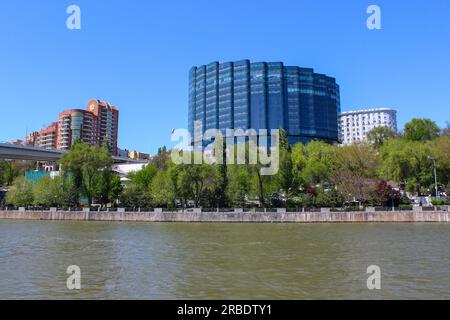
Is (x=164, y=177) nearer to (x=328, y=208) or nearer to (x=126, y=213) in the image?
(x=126, y=213)

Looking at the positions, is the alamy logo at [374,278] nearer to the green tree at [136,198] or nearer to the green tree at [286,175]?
the green tree at [286,175]

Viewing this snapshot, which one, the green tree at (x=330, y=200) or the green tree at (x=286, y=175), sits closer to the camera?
the green tree at (x=330, y=200)

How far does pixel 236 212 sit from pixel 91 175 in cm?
2934

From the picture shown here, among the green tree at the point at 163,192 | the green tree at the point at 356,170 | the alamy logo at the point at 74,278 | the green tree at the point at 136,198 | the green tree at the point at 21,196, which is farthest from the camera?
the green tree at the point at 21,196

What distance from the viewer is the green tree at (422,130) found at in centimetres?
8194

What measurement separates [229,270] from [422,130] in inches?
3031

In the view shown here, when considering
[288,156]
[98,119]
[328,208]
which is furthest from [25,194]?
[98,119]

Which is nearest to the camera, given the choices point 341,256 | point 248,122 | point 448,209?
point 341,256

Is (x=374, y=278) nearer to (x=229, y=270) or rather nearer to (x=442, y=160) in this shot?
(x=229, y=270)

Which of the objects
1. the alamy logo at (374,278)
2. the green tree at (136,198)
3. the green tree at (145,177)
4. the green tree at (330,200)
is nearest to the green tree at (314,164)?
the green tree at (330,200)

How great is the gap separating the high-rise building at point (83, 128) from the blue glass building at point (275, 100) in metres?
53.3

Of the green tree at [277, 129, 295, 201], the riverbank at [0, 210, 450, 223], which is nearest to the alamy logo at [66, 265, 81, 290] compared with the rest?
the riverbank at [0, 210, 450, 223]
